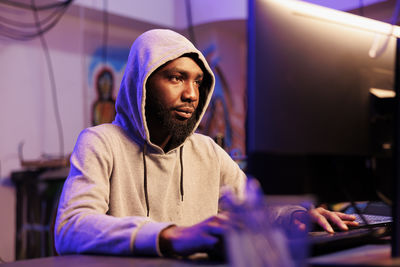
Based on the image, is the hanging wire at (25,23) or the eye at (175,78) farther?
the hanging wire at (25,23)

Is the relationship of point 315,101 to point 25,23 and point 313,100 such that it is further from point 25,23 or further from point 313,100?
point 25,23

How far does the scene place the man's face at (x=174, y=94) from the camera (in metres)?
1.41

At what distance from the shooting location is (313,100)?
72 centimetres

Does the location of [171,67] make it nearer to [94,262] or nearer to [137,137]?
[137,137]

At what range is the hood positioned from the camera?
1.33 m

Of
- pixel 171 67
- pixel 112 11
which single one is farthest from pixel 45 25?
pixel 171 67

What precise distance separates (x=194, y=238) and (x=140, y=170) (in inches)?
24.5

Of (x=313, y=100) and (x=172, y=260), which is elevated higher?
(x=313, y=100)

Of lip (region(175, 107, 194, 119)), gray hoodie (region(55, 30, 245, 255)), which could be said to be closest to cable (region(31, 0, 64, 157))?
gray hoodie (region(55, 30, 245, 255))

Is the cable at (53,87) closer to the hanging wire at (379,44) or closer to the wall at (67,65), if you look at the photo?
the wall at (67,65)

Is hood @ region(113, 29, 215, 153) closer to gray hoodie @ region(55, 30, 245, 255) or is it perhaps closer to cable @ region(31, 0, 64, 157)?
gray hoodie @ region(55, 30, 245, 255)

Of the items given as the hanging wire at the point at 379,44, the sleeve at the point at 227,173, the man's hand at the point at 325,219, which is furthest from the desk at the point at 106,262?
the sleeve at the point at 227,173

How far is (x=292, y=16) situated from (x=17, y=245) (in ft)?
10.6

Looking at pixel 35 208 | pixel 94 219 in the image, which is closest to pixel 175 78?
pixel 94 219
